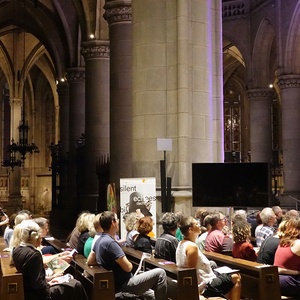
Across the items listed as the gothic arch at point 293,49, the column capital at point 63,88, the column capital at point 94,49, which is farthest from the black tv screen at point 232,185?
the column capital at point 63,88

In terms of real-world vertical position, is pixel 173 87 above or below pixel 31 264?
above

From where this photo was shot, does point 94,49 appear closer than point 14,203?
Yes

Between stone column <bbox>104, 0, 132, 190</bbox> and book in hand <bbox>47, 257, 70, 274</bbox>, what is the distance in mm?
10428

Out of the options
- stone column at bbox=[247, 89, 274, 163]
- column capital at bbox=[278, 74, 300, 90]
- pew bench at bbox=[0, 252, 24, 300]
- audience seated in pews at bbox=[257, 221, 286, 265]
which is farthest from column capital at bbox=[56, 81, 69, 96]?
pew bench at bbox=[0, 252, 24, 300]

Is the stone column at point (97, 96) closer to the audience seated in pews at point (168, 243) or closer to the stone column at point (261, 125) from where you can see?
the stone column at point (261, 125)

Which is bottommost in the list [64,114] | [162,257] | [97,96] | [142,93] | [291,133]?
[162,257]

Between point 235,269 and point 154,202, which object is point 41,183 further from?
point 235,269

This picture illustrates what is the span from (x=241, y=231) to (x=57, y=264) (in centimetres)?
221

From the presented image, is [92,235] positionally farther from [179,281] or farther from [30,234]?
[179,281]

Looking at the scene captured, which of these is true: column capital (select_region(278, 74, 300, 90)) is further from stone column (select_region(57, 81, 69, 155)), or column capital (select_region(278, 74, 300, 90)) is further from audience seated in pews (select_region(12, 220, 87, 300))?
audience seated in pews (select_region(12, 220, 87, 300))

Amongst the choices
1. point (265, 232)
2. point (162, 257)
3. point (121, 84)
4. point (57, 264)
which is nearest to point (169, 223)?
point (162, 257)

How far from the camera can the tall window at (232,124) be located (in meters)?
39.5

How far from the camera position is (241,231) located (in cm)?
764

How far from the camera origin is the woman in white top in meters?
6.84
